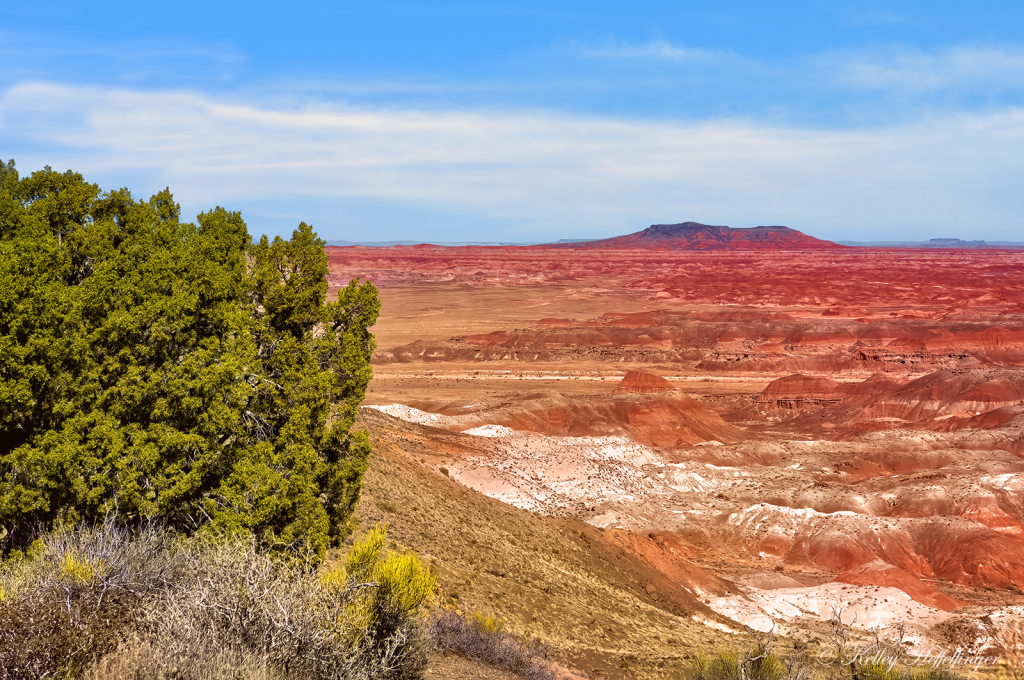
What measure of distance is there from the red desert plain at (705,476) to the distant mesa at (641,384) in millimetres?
202

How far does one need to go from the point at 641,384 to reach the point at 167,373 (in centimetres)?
4529

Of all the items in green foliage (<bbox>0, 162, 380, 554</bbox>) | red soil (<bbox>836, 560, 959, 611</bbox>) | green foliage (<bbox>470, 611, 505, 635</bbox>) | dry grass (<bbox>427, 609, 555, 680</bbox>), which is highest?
green foliage (<bbox>0, 162, 380, 554</bbox>)

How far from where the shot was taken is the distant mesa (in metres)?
53.9

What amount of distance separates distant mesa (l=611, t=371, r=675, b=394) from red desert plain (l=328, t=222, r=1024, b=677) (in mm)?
202

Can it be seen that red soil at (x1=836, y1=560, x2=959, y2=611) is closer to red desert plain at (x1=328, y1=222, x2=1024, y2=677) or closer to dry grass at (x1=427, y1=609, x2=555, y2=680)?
red desert plain at (x1=328, y1=222, x2=1024, y2=677)

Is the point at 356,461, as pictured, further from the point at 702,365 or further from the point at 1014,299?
the point at 1014,299

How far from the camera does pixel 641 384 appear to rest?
5481 centimetres

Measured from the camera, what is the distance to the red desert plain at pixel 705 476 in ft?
64.4

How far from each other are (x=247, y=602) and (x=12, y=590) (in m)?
2.51

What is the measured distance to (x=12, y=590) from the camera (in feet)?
26.1

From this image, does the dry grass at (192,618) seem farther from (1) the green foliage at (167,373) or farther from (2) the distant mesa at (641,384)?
(2) the distant mesa at (641,384)

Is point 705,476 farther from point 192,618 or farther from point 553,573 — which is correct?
point 192,618

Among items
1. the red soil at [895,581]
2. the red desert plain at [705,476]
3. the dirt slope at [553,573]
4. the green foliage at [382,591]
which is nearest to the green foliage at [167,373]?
the green foliage at [382,591]

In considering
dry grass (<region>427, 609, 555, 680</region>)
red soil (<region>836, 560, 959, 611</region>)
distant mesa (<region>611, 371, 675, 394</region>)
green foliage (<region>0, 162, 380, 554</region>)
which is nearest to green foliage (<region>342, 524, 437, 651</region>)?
dry grass (<region>427, 609, 555, 680</region>)
